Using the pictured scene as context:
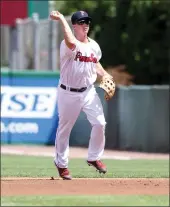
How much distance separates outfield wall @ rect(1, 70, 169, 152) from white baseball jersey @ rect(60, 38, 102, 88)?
1228cm

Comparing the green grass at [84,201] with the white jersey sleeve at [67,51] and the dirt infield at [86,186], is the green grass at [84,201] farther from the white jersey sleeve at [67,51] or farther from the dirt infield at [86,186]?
the white jersey sleeve at [67,51]

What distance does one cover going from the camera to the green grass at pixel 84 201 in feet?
23.9

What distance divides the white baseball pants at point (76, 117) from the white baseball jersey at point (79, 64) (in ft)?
0.44

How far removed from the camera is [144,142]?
864 inches

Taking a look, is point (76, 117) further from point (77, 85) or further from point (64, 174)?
point (64, 174)

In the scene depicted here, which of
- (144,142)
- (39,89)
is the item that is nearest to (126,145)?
(144,142)

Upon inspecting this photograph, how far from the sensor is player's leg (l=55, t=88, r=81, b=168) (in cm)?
950

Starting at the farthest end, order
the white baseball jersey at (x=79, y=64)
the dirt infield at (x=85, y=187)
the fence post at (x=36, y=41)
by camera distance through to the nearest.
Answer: the fence post at (x=36, y=41)
the white baseball jersey at (x=79, y=64)
the dirt infield at (x=85, y=187)

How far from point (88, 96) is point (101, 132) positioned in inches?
18.0

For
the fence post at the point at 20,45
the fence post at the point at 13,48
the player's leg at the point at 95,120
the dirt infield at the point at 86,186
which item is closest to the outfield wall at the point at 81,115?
the fence post at the point at 20,45

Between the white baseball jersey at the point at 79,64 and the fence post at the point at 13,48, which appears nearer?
the white baseball jersey at the point at 79,64

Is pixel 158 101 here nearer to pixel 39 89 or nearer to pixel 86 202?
pixel 39 89

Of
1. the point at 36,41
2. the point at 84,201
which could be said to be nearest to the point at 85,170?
the point at 84,201

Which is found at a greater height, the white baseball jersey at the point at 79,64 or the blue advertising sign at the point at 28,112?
the white baseball jersey at the point at 79,64
